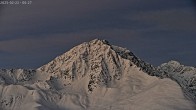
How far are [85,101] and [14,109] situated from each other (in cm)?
2524

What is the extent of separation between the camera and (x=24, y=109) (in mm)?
191750

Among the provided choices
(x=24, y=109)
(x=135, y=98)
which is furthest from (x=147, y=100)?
(x=24, y=109)

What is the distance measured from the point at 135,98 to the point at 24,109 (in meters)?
38.0

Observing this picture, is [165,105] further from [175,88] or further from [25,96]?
[25,96]

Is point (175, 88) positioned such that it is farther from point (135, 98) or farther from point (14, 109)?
point (14, 109)

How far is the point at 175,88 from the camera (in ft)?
633

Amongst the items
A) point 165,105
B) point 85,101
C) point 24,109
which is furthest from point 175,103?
point 24,109

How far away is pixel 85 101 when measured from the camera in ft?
650

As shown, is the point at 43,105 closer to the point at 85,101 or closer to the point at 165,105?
the point at 85,101

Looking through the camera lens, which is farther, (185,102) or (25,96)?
(25,96)

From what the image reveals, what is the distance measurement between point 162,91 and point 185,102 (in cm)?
1579

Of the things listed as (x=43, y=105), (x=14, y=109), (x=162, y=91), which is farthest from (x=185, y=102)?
(x=14, y=109)

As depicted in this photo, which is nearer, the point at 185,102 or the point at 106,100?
the point at 185,102

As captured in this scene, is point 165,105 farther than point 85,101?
No
